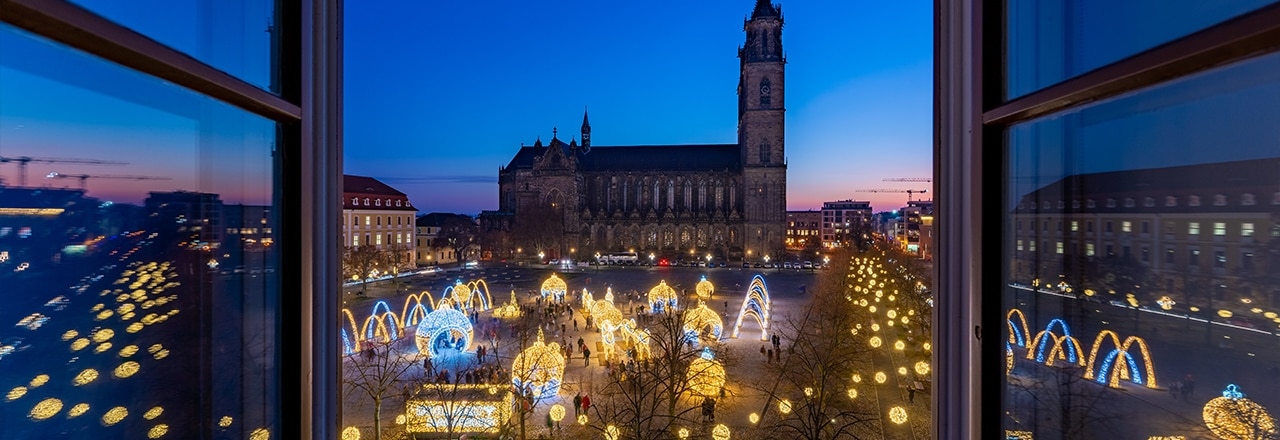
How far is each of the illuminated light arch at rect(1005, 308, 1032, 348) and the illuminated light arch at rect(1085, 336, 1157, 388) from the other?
16 centimetres

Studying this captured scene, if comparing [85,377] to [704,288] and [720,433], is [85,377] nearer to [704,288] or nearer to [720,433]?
[720,433]

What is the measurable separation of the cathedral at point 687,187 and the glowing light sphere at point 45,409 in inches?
1329

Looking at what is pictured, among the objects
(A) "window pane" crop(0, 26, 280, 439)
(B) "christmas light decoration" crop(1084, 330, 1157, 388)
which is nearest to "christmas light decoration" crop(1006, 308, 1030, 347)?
(B) "christmas light decoration" crop(1084, 330, 1157, 388)

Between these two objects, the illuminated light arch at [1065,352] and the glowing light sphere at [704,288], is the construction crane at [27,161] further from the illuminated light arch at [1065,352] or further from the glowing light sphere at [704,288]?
the glowing light sphere at [704,288]

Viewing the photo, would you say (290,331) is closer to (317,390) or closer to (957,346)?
(317,390)

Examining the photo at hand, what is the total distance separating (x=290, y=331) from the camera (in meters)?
1.42

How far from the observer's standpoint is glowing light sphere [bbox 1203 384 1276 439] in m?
0.90

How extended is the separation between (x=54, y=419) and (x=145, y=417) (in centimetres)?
17

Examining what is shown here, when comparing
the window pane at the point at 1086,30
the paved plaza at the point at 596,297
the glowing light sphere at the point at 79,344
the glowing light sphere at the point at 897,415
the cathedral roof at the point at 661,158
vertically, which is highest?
the cathedral roof at the point at 661,158

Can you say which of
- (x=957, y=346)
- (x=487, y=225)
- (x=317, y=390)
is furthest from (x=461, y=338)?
(x=487, y=225)

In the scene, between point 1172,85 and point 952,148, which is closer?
point 1172,85

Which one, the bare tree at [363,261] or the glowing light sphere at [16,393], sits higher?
the glowing light sphere at [16,393]

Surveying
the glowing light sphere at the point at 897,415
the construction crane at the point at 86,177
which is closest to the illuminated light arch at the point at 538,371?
the glowing light sphere at the point at 897,415

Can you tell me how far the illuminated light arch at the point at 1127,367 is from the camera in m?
1.14
